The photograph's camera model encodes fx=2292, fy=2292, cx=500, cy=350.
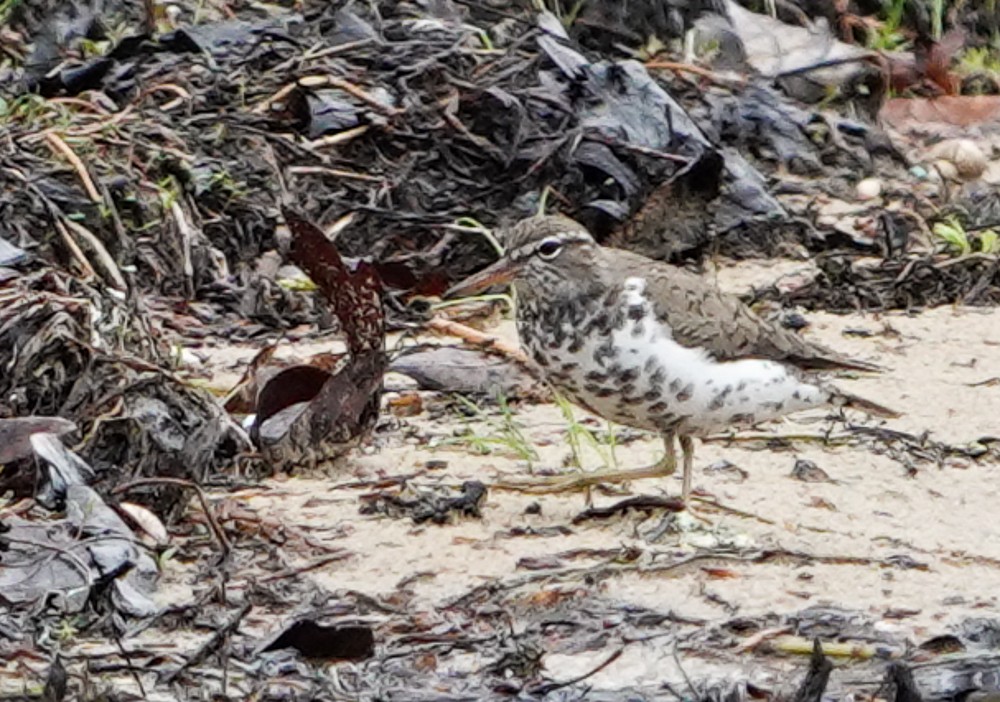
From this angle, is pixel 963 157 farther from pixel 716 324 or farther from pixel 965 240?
pixel 716 324

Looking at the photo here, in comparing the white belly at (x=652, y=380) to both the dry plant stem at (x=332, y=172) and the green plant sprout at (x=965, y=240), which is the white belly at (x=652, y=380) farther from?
the dry plant stem at (x=332, y=172)

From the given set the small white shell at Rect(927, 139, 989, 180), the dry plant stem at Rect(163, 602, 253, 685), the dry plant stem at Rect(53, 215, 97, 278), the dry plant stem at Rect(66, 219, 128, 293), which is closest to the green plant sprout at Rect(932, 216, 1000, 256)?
the small white shell at Rect(927, 139, 989, 180)

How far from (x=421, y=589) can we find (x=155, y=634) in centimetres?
69

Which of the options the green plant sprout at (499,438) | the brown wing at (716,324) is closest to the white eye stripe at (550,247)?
the brown wing at (716,324)

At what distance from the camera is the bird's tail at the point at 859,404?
6.59 metres

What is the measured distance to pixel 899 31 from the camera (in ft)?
36.3

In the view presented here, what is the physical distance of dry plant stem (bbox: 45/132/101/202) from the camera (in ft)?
26.2

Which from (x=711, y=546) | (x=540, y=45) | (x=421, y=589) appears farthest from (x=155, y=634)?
(x=540, y=45)

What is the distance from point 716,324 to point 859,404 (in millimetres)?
543

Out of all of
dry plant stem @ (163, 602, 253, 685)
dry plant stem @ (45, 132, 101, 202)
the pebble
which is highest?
dry plant stem @ (163, 602, 253, 685)

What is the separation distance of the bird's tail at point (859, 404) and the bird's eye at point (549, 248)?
919mm

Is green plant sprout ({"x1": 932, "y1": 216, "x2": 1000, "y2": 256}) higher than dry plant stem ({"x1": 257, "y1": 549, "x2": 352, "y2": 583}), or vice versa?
dry plant stem ({"x1": 257, "y1": 549, "x2": 352, "y2": 583})

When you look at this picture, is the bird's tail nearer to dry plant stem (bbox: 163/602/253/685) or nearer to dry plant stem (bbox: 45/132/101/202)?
dry plant stem (bbox: 163/602/253/685)

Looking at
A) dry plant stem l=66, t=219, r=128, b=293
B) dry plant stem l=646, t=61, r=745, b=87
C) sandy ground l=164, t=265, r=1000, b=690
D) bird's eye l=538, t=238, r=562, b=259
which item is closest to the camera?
sandy ground l=164, t=265, r=1000, b=690
